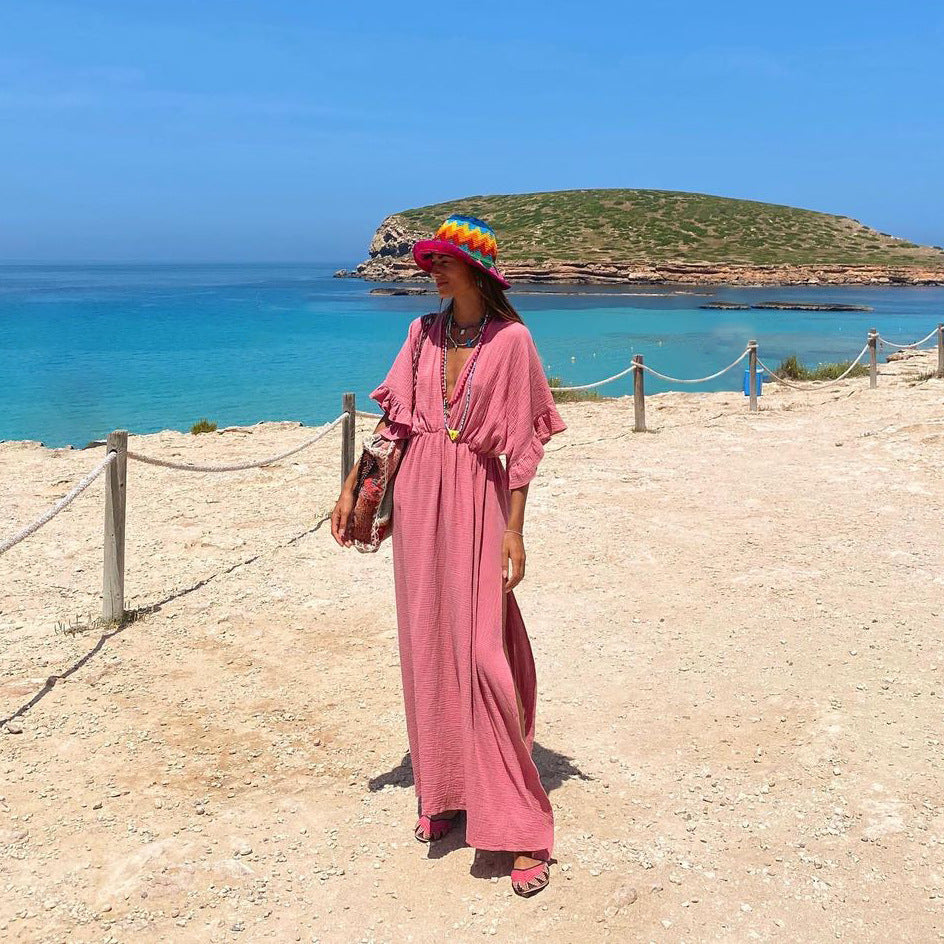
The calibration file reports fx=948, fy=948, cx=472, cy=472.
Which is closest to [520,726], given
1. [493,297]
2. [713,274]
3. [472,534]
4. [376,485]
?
[472,534]

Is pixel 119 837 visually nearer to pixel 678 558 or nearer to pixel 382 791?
pixel 382 791

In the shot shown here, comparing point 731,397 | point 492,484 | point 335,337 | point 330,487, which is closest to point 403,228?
point 335,337

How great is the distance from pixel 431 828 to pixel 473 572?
90cm

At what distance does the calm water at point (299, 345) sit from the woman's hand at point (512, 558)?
15248 mm

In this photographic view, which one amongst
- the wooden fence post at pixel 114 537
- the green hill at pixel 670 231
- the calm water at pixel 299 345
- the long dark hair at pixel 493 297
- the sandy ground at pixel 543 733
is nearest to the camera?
the sandy ground at pixel 543 733

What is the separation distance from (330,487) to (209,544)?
1.90 metres

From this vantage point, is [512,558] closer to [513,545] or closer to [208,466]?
[513,545]

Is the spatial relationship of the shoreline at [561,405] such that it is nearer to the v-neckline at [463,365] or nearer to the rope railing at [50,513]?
the rope railing at [50,513]

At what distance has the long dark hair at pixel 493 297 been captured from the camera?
114 inches

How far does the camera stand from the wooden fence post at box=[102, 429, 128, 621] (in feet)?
16.6

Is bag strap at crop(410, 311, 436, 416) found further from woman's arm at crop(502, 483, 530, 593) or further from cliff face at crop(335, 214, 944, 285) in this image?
cliff face at crop(335, 214, 944, 285)

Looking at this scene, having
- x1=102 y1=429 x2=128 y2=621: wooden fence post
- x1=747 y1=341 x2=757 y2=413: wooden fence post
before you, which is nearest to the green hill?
x1=747 y1=341 x2=757 y2=413: wooden fence post

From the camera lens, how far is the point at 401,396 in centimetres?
298

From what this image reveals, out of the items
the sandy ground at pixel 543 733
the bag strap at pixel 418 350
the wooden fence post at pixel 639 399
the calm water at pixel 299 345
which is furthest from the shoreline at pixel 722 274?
the bag strap at pixel 418 350
